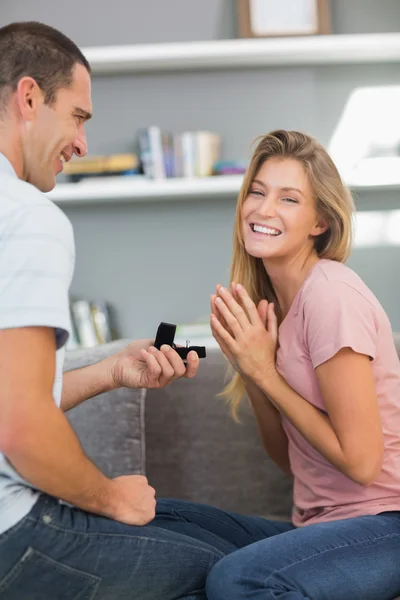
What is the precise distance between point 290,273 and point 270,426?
35 centimetres

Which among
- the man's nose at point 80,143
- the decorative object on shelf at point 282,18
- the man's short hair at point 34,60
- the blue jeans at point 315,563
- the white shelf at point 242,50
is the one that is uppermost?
the man's short hair at point 34,60

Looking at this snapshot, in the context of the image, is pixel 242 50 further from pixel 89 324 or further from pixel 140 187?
pixel 89 324

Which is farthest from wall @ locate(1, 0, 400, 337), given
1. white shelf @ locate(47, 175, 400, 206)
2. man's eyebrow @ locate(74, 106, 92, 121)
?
man's eyebrow @ locate(74, 106, 92, 121)

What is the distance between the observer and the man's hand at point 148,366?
1.41m

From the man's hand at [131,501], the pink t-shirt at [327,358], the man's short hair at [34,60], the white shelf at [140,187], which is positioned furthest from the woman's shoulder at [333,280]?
the white shelf at [140,187]

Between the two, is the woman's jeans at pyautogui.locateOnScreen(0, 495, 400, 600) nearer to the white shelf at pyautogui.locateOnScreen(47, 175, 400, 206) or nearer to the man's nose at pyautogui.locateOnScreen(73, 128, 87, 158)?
the man's nose at pyautogui.locateOnScreen(73, 128, 87, 158)

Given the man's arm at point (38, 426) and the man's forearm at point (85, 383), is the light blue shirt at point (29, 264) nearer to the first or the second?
the man's arm at point (38, 426)

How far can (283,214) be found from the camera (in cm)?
163

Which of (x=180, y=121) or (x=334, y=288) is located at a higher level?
(x=334, y=288)

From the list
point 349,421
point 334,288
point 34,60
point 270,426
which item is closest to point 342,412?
point 349,421

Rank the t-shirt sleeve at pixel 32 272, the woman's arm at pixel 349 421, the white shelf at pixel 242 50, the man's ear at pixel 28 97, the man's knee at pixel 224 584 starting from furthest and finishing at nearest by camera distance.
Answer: the white shelf at pixel 242 50, the woman's arm at pixel 349 421, the man's knee at pixel 224 584, the man's ear at pixel 28 97, the t-shirt sleeve at pixel 32 272

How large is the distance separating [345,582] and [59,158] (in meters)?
0.87

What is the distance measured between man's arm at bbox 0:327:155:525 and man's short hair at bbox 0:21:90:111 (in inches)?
15.6

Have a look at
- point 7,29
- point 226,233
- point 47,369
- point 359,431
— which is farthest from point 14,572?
point 226,233
